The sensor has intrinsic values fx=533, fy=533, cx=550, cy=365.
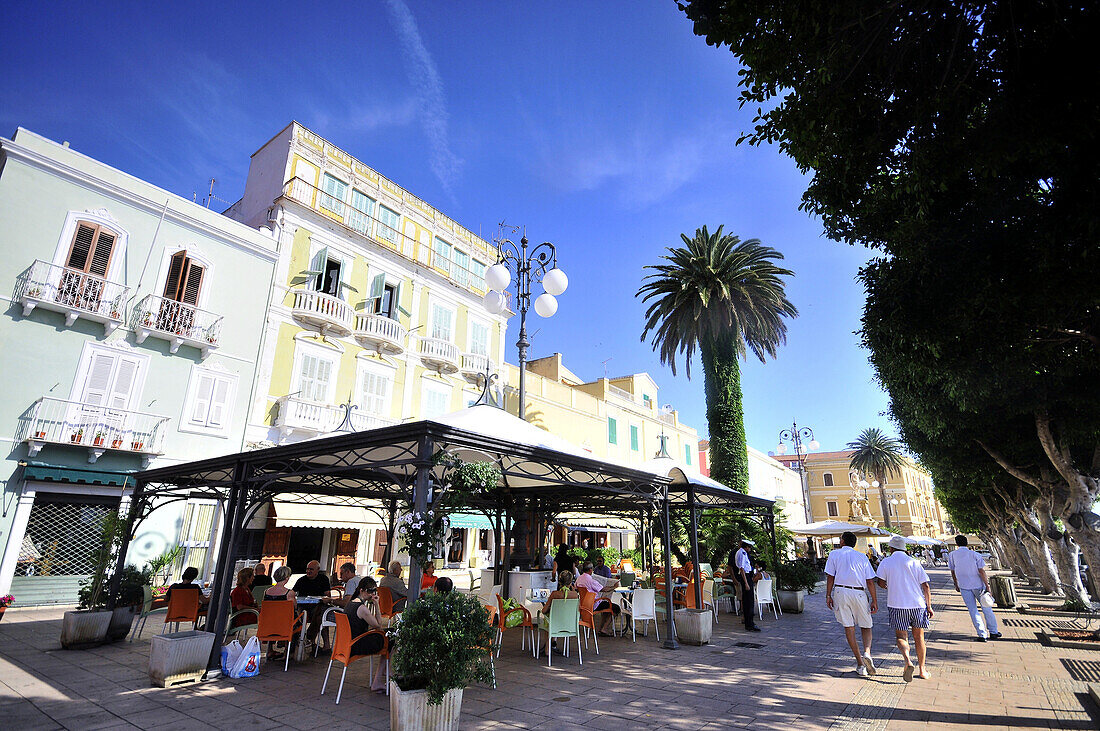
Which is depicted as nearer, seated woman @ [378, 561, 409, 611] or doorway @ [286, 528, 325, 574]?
seated woman @ [378, 561, 409, 611]

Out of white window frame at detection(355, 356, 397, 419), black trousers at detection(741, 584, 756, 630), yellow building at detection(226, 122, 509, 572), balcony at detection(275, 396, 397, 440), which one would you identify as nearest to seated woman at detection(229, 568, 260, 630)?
yellow building at detection(226, 122, 509, 572)

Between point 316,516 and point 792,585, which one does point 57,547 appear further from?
point 792,585

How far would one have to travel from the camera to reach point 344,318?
18.8m

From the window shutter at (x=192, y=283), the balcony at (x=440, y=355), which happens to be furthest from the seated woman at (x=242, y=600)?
the balcony at (x=440, y=355)

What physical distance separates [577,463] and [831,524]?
17.1m

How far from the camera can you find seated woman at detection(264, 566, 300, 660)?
791cm

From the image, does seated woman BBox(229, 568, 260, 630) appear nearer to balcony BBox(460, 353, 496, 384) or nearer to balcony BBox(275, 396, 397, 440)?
balcony BBox(275, 396, 397, 440)

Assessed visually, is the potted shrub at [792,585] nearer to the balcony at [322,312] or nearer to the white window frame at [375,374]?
the white window frame at [375,374]

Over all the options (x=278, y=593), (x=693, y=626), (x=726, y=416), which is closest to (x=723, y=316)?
(x=726, y=416)

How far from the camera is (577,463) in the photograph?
7961 millimetres

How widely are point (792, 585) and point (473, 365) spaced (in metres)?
14.3

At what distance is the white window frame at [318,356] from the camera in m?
17.5

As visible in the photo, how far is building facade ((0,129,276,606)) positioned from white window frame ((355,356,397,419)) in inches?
139

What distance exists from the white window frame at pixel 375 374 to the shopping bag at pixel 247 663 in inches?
461
